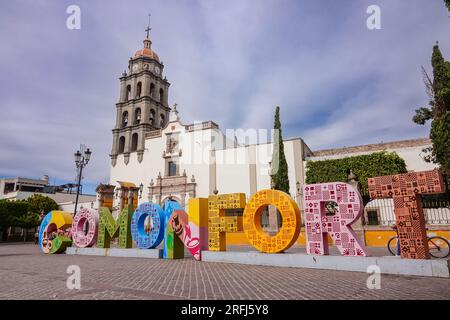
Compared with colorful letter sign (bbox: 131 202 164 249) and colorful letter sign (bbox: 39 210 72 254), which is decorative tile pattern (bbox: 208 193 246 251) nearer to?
colorful letter sign (bbox: 131 202 164 249)

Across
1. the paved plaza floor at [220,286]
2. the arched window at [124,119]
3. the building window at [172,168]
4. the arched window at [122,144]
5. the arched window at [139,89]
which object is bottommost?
the paved plaza floor at [220,286]

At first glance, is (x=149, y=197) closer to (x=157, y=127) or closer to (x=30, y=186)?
(x=157, y=127)

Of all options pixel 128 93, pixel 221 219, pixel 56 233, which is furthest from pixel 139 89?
pixel 221 219

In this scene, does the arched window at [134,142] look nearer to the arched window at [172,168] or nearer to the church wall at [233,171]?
the arched window at [172,168]

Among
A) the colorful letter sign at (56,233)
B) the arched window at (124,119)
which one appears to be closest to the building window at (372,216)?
the colorful letter sign at (56,233)

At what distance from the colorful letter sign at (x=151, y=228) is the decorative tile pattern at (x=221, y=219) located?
2.43 m

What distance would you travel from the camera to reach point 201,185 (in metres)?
32.4

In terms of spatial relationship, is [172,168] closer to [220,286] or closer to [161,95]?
[161,95]

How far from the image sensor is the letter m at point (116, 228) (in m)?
13.5

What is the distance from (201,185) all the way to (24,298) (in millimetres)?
27397

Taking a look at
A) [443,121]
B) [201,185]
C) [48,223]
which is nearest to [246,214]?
[48,223]

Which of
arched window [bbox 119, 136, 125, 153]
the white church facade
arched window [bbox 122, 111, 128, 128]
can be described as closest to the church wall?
A: the white church facade

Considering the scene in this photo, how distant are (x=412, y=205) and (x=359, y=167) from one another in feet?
66.9

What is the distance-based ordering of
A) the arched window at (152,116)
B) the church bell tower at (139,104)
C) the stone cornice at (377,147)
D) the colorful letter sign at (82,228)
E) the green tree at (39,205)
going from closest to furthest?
the colorful letter sign at (82,228) < the stone cornice at (377,147) < the green tree at (39,205) < the church bell tower at (139,104) < the arched window at (152,116)
